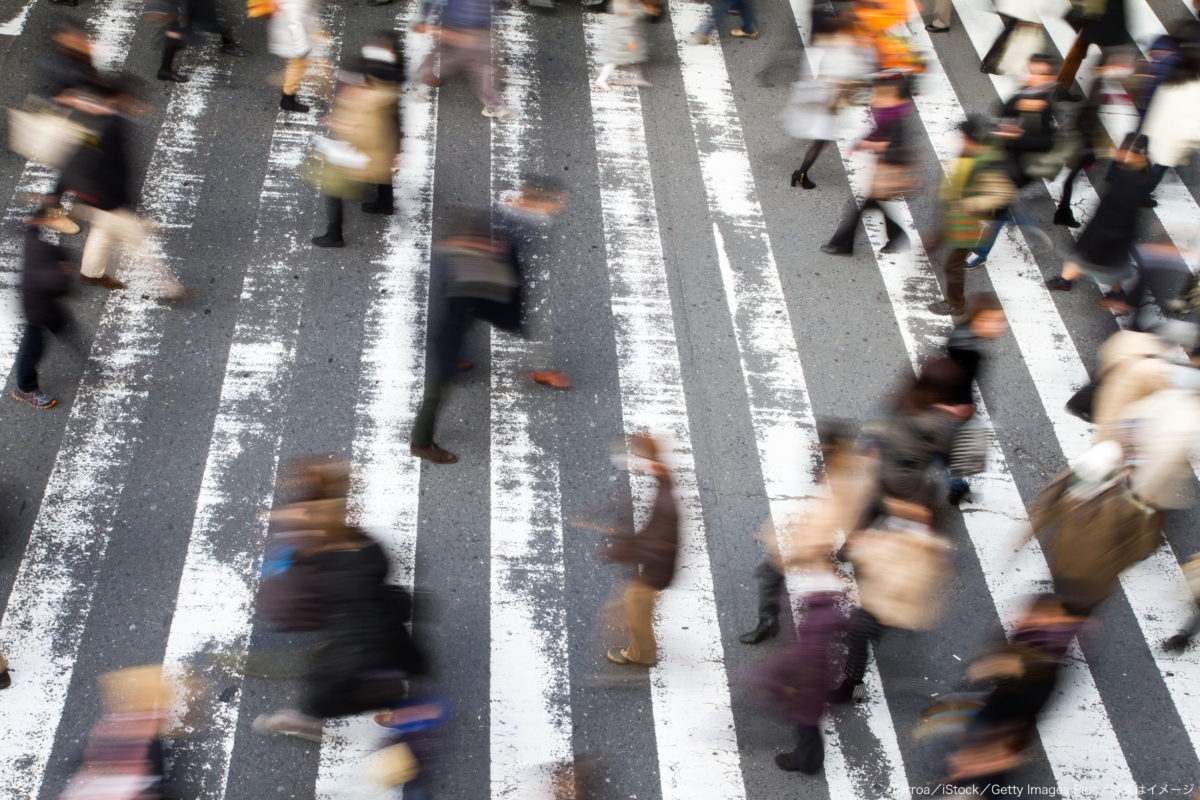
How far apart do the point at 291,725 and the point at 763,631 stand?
9.13 feet

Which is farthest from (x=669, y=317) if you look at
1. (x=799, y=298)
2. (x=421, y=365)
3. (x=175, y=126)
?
(x=175, y=126)

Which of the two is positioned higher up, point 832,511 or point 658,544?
point 658,544

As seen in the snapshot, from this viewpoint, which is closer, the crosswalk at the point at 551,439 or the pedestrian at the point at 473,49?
the crosswalk at the point at 551,439

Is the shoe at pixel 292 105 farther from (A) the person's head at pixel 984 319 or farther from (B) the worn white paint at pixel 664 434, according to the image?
(A) the person's head at pixel 984 319

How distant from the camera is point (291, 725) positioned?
602 cm

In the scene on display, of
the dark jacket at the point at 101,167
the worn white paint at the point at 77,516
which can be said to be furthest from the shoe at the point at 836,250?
the dark jacket at the point at 101,167

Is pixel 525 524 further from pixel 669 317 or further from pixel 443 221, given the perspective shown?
pixel 443 221

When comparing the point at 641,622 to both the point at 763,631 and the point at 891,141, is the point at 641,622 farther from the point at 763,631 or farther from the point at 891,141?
the point at 891,141

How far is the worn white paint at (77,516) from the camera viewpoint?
6.03 m

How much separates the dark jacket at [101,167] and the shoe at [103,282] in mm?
656

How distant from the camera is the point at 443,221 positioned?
9.28 m

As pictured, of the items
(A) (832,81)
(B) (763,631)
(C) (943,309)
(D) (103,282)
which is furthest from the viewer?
(A) (832,81)

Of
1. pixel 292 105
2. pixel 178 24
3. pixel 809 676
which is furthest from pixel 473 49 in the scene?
pixel 809 676

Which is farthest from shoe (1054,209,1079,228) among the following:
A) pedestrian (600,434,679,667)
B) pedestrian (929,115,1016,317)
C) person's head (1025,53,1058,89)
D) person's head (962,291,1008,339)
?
pedestrian (600,434,679,667)
